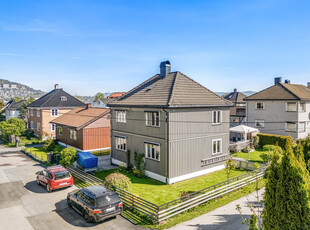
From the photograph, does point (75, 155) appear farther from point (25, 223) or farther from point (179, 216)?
point (179, 216)

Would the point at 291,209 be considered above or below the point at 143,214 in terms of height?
above

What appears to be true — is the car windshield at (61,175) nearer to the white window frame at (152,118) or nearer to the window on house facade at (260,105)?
the white window frame at (152,118)

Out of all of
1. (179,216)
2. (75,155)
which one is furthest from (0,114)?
(179,216)

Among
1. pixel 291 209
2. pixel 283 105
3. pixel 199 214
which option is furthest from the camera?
pixel 283 105

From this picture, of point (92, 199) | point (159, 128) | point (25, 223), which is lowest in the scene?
point (25, 223)

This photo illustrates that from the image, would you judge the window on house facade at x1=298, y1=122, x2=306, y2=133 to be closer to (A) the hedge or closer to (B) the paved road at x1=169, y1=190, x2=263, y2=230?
(A) the hedge

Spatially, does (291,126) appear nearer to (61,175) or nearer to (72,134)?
(72,134)

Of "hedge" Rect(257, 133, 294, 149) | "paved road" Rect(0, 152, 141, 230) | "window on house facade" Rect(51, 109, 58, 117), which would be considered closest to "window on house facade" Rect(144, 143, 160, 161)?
"paved road" Rect(0, 152, 141, 230)
